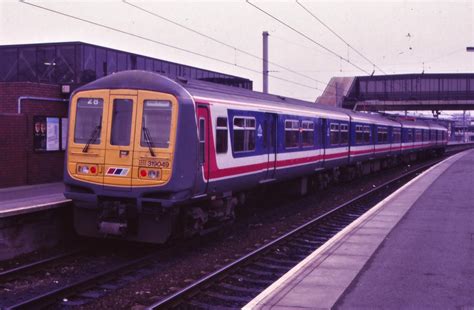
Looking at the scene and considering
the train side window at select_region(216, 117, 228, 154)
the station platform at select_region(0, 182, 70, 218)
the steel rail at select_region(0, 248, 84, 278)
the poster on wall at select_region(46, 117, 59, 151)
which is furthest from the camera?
the poster on wall at select_region(46, 117, 59, 151)

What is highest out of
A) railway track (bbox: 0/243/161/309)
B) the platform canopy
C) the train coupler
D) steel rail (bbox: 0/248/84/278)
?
the platform canopy

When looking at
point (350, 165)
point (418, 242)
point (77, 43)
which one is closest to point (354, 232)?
point (418, 242)

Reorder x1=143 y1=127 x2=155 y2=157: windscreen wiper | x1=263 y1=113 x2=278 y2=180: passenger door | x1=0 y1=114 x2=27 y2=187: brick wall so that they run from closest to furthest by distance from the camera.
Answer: x1=143 y1=127 x2=155 y2=157: windscreen wiper
x1=263 y1=113 x2=278 y2=180: passenger door
x1=0 y1=114 x2=27 y2=187: brick wall

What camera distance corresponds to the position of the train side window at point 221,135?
10542 mm

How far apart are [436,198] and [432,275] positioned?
9.16m

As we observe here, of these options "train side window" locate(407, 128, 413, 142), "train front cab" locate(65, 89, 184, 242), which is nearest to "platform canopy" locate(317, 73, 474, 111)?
"train side window" locate(407, 128, 413, 142)

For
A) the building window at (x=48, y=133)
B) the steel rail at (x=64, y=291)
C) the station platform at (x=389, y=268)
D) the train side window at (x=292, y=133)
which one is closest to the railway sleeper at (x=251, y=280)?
the station platform at (x=389, y=268)

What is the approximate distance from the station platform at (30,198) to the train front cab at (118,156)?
78cm

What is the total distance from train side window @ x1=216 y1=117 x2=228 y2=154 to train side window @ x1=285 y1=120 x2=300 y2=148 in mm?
3874

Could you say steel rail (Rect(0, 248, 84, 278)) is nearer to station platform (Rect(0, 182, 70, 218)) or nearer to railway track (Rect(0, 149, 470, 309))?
railway track (Rect(0, 149, 470, 309))

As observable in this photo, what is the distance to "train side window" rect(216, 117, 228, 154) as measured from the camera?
10.5 metres

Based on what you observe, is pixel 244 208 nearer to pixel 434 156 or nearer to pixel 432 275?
pixel 432 275

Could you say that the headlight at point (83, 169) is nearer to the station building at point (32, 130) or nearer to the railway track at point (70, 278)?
the railway track at point (70, 278)

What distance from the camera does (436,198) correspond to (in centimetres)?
1611
